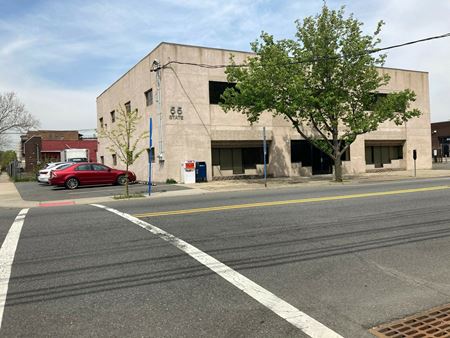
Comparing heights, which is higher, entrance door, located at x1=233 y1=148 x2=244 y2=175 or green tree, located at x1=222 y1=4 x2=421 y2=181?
A: green tree, located at x1=222 y1=4 x2=421 y2=181

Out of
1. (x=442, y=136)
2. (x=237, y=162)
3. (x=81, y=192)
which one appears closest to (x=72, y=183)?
(x=81, y=192)

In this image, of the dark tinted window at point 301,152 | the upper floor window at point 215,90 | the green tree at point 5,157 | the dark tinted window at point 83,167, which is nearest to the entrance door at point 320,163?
the dark tinted window at point 301,152

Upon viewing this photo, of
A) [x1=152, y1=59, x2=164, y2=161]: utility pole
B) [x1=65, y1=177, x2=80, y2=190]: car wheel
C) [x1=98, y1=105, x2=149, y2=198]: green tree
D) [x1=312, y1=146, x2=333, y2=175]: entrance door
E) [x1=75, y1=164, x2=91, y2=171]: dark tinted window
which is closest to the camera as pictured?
[x1=98, y1=105, x2=149, y2=198]: green tree


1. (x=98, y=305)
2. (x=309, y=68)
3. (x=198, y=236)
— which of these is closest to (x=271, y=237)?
(x=198, y=236)

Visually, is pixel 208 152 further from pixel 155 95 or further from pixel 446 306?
pixel 446 306

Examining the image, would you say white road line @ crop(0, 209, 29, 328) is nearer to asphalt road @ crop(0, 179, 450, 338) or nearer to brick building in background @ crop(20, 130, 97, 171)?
asphalt road @ crop(0, 179, 450, 338)

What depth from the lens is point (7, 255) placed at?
705 cm

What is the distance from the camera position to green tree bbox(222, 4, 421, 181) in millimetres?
21500

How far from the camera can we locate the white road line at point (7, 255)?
5215mm

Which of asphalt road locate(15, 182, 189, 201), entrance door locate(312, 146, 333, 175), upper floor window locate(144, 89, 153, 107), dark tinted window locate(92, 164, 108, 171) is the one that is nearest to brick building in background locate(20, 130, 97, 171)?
upper floor window locate(144, 89, 153, 107)

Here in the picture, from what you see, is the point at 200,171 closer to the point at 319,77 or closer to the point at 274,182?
the point at 274,182

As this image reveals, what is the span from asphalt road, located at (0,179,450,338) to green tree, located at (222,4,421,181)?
1201 cm

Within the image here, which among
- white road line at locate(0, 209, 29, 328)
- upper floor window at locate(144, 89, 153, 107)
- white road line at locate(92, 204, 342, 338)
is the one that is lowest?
white road line at locate(92, 204, 342, 338)

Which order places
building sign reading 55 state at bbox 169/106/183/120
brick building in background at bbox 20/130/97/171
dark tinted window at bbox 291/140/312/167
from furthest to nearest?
brick building in background at bbox 20/130/97/171, dark tinted window at bbox 291/140/312/167, building sign reading 55 state at bbox 169/106/183/120
